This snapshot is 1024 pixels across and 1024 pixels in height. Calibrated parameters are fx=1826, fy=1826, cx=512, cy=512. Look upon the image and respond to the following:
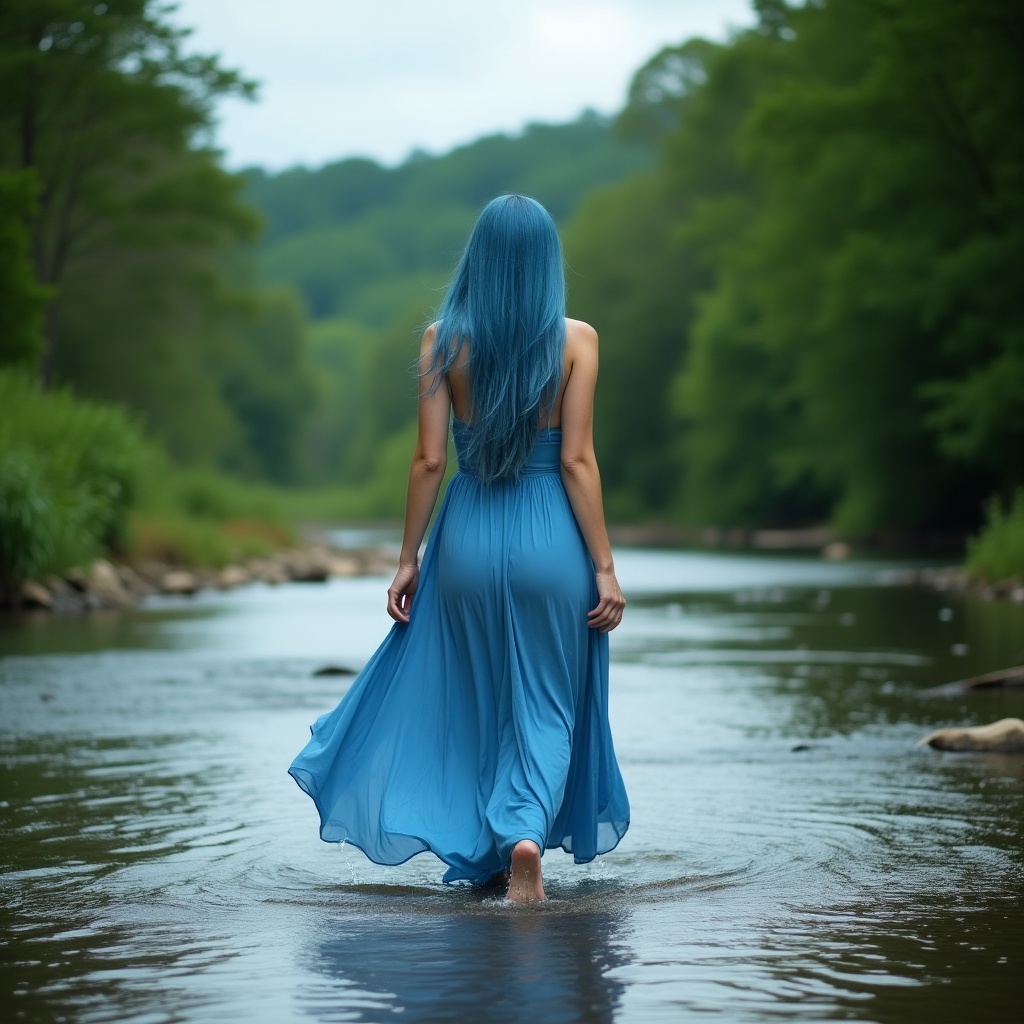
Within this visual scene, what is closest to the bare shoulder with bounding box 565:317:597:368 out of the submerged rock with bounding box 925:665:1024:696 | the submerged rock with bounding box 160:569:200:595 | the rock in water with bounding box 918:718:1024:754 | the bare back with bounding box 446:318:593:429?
the bare back with bounding box 446:318:593:429

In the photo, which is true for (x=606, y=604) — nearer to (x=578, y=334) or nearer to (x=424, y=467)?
(x=424, y=467)

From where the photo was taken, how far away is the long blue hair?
539cm

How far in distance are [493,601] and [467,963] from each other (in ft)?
4.36

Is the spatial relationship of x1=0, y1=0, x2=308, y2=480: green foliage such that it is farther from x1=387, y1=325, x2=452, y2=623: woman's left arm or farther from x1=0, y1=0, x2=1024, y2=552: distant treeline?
x1=387, y1=325, x2=452, y2=623: woman's left arm

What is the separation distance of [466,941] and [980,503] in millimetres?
37916

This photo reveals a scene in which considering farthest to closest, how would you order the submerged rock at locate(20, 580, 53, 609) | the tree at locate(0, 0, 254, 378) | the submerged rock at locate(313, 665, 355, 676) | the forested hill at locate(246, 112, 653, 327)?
1. the forested hill at locate(246, 112, 653, 327)
2. the tree at locate(0, 0, 254, 378)
3. the submerged rock at locate(20, 580, 53, 609)
4. the submerged rock at locate(313, 665, 355, 676)

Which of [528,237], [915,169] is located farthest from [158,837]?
[915,169]

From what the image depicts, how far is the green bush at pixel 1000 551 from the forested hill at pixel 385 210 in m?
133

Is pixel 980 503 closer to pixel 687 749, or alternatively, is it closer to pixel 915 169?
pixel 915 169

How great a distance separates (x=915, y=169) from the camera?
3522cm

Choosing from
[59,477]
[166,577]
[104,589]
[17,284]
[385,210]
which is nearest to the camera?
[104,589]

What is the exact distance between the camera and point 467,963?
4371 mm

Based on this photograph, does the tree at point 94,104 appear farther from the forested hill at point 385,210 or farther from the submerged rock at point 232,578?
the forested hill at point 385,210

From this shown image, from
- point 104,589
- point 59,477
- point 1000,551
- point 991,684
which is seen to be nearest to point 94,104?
point 59,477
